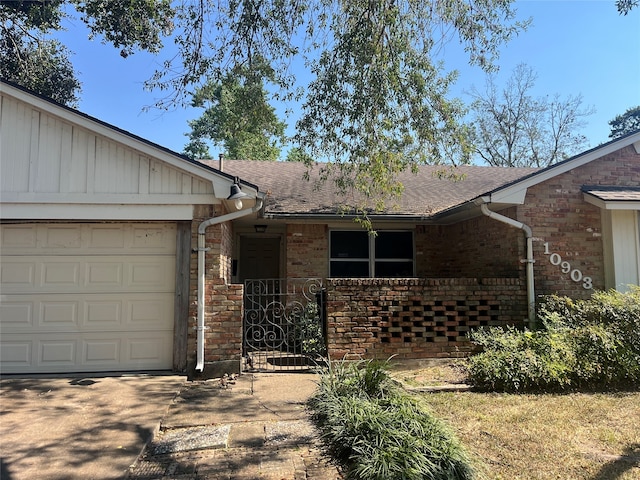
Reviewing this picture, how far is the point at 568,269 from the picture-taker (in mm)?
7809

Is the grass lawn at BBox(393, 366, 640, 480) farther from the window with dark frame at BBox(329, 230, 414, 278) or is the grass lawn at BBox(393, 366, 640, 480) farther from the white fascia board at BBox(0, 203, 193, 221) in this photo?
the white fascia board at BBox(0, 203, 193, 221)

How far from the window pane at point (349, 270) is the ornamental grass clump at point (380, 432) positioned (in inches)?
197

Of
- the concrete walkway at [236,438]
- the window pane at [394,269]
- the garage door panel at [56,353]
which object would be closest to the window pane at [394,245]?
the window pane at [394,269]

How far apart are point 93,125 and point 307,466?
5804mm

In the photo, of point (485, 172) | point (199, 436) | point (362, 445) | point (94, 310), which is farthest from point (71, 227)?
point (485, 172)

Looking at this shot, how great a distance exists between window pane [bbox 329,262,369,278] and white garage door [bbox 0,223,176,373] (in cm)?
411

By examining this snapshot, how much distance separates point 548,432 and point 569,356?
79.5 inches

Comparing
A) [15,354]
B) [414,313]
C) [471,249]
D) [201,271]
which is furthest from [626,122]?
[15,354]

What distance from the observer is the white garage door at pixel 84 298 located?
6.53 meters

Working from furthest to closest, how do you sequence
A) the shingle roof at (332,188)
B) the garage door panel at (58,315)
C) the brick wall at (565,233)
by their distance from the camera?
1. the shingle roof at (332,188)
2. the brick wall at (565,233)
3. the garage door panel at (58,315)

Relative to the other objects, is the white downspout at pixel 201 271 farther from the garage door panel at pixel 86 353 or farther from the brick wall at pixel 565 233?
the brick wall at pixel 565 233

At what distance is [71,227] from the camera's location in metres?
6.72

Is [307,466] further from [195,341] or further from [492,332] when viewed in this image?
[492,332]

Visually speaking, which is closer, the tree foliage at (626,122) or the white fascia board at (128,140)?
the white fascia board at (128,140)
